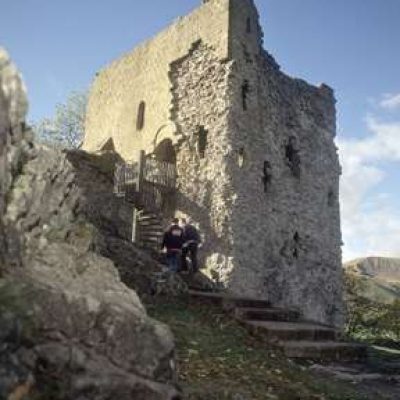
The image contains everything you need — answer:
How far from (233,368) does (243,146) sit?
12330 millimetres

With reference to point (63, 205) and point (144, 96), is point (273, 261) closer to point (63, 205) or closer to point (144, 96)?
point (144, 96)

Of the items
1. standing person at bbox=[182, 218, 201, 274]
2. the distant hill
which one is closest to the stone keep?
standing person at bbox=[182, 218, 201, 274]

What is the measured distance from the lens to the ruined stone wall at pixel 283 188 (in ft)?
57.1

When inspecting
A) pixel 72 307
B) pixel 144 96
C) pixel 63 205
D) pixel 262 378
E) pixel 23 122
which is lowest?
pixel 262 378

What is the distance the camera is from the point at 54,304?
3.47 m

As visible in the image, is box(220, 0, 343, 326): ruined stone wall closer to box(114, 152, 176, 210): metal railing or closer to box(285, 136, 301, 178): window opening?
box(285, 136, 301, 178): window opening

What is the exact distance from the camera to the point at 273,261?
18.5m

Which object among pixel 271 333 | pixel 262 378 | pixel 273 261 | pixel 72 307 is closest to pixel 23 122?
pixel 72 307

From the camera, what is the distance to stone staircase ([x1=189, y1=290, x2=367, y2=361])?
7957 mm

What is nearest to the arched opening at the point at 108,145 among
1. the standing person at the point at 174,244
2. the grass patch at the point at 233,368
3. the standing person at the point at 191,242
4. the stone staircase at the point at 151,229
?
the stone staircase at the point at 151,229

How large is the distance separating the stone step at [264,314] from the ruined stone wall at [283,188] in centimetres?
579

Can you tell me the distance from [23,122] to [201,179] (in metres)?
13.6

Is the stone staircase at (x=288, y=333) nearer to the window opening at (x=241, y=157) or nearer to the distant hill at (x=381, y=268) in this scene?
the window opening at (x=241, y=157)

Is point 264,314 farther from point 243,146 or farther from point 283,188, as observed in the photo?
point 283,188
